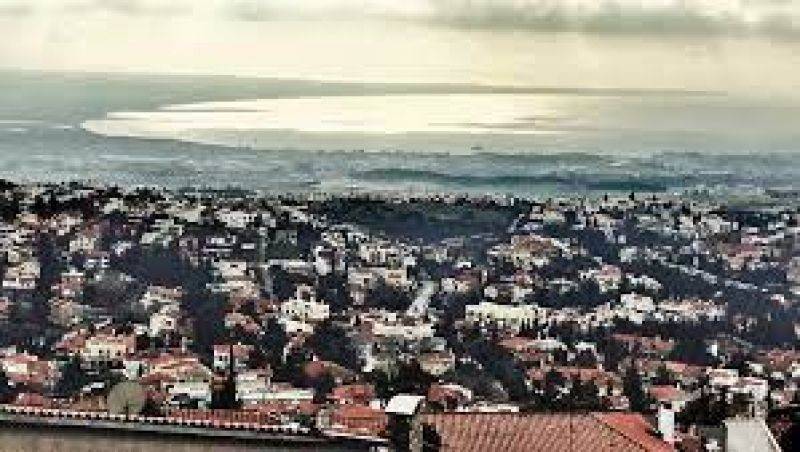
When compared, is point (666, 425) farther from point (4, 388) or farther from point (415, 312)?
point (415, 312)

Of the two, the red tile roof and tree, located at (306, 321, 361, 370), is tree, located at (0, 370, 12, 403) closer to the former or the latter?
tree, located at (306, 321, 361, 370)

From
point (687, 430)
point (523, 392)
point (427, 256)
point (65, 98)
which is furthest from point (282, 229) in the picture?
point (687, 430)

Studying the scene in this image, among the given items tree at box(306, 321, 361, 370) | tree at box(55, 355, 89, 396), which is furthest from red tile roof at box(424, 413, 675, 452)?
tree at box(306, 321, 361, 370)

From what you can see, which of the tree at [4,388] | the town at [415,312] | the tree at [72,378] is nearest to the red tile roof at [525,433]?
the town at [415,312]

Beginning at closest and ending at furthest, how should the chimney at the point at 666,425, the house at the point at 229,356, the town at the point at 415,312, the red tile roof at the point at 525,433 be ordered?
the red tile roof at the point at 525,433 < the chimney at the point at 666,425 < the town at the point at 415,312 < the house at the point at 229,356

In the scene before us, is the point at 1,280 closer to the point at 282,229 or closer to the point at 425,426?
the point at 282,229

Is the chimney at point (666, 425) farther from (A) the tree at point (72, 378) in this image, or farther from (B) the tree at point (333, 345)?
(B) the tree at point (333, 345)
